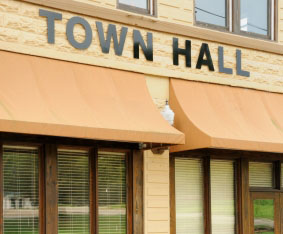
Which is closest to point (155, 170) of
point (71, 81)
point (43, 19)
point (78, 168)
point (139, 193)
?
point (139, 193)

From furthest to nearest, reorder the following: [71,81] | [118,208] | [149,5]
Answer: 1. [149,5]
2. [118,208]
3. [71,81]

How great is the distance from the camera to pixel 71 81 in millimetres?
9570

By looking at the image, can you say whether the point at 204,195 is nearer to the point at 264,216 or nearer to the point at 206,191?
the point at 206,191

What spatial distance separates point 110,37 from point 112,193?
7.88 ft

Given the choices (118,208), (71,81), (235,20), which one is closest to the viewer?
(71,81)

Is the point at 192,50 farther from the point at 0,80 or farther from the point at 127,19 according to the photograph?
the point at 0,80

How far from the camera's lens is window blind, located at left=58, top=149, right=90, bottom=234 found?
9695mm

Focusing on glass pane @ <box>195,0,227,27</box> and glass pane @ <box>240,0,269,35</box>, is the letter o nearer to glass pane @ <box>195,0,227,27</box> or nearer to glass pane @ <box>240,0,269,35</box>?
glass pane @ <box>195,0,227,27</box>

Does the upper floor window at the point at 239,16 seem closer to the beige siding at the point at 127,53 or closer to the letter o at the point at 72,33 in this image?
the beige siding at the point at 127,53

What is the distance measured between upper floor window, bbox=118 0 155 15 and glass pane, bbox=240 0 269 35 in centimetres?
215

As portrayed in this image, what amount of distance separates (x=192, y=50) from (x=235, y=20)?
52.5 inches

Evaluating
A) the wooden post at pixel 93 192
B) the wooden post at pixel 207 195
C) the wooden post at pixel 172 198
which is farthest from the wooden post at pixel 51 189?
the wooden post at pixel 207 195

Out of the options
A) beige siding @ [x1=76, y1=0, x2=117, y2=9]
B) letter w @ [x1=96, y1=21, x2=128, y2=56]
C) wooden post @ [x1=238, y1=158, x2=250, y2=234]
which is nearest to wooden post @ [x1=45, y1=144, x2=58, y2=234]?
letter w @ [x1=96, y1=21, x2=128, y2=56]

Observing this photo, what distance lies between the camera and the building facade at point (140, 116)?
921 centimetres
